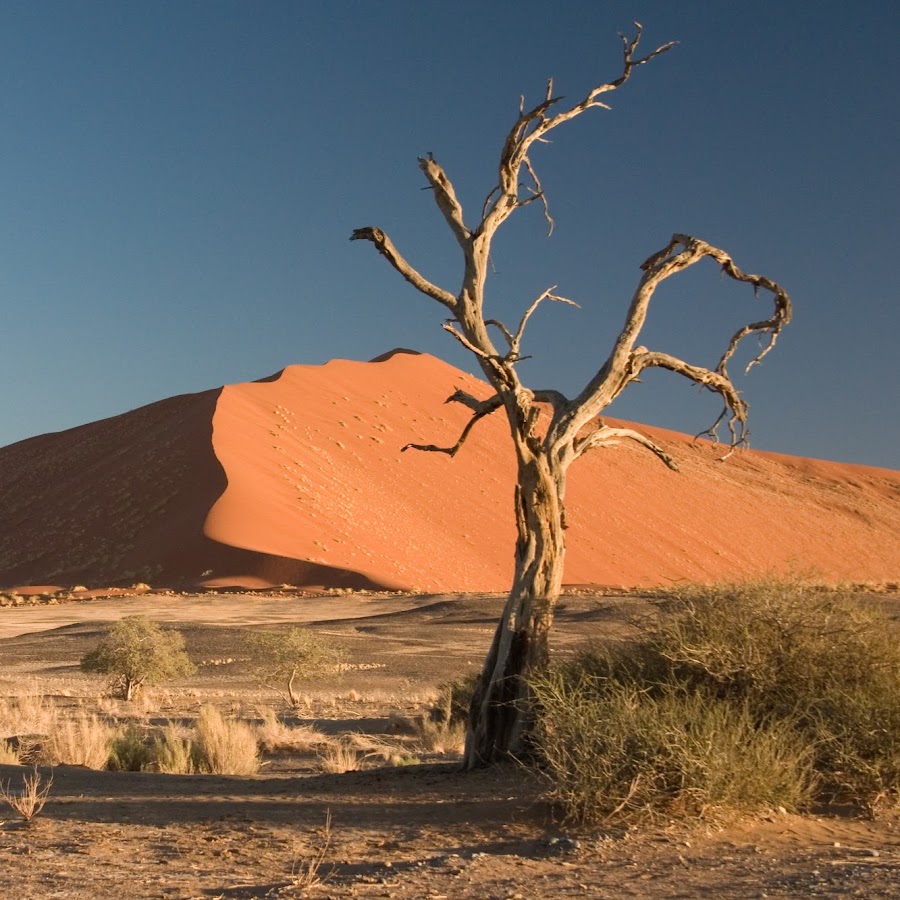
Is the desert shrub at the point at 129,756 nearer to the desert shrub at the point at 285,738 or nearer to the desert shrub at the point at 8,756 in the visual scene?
the desert shrub at the point at 8,756

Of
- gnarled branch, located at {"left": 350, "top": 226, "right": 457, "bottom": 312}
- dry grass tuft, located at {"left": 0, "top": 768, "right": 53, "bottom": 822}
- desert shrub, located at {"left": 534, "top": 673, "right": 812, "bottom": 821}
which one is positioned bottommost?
dry grass tuft, located at {"left": 0, "top": 768, "right": 53, "bottom": 822}

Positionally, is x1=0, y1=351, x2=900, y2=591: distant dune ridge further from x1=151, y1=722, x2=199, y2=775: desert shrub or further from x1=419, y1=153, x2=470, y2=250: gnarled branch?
x1=419, y1=153, x2=470, y2=250: gnarled branch

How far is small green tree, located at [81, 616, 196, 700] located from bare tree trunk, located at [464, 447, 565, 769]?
11.6 meters

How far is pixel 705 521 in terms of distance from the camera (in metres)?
75.2

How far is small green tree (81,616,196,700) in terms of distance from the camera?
65.0 ft

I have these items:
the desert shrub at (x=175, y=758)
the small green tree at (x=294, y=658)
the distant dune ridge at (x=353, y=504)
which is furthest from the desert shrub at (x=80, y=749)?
the distant dune ridge at (x=353, y=504)

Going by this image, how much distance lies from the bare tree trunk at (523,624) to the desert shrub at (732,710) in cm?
39

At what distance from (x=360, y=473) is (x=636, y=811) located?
54933 mm

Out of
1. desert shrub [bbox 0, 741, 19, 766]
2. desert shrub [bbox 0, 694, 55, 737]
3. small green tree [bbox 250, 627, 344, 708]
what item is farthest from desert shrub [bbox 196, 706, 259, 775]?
small green tree [bbox 250, 627, 344, 708]

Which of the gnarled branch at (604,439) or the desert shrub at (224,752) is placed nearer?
the gnarled branch at (604,439)

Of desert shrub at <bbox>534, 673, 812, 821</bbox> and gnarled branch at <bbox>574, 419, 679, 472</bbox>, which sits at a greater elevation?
gnarled branch at <bbox>574, 419, 679, 472</bbox>

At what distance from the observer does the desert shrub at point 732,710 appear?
6.89 metres

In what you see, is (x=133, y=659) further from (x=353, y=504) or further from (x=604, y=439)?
(x=353, y=504)

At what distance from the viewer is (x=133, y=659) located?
19.8 m
